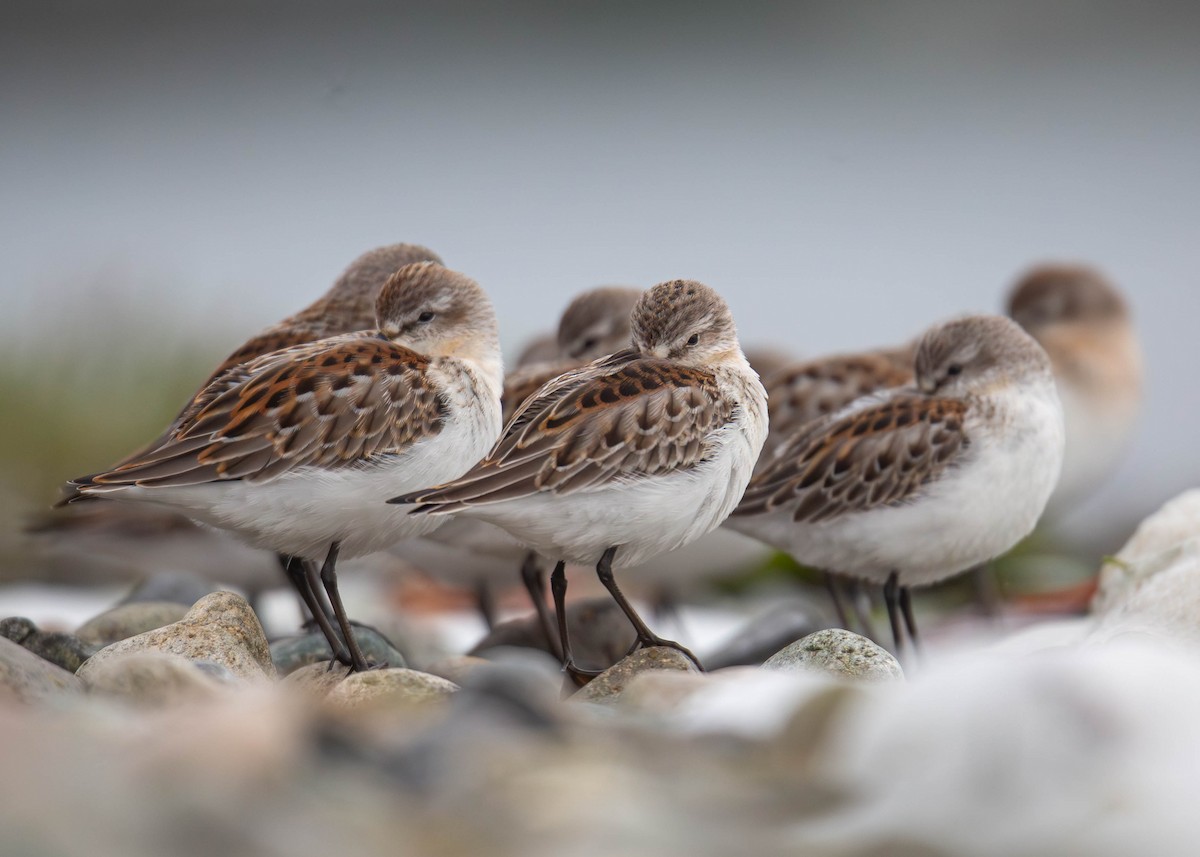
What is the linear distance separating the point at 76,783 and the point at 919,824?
123 centimetres

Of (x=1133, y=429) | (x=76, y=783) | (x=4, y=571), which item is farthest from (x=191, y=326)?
(x=76, y=783)

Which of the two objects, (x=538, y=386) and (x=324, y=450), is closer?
(x=324, y=450)

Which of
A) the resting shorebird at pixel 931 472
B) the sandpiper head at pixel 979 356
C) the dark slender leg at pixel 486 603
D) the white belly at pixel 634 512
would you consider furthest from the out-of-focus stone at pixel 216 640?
the sandpiper head at pixel 979 356

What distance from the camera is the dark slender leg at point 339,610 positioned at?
4.20 m

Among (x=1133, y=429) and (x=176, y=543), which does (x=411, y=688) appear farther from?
(x=1133, y=429)

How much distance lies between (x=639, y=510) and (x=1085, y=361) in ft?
14.4

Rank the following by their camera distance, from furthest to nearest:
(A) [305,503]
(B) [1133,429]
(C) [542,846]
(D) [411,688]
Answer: (B) [1133,429] → (A) [305,503] → (D) [411,688] → (C) [542,846]

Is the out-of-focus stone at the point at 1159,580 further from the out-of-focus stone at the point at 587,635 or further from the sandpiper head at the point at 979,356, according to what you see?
the out-of-focus stone at the point at 587,635

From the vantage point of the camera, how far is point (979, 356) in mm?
4969

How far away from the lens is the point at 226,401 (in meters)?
4.25

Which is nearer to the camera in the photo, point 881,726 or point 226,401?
point 881,726

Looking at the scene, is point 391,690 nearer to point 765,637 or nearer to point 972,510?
point 765,637

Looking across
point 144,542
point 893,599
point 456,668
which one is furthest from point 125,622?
point 893,599

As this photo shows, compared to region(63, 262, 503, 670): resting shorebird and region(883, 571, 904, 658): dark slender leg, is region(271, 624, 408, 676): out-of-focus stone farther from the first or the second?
region(883, 571, 904, 658): dark slender leg
